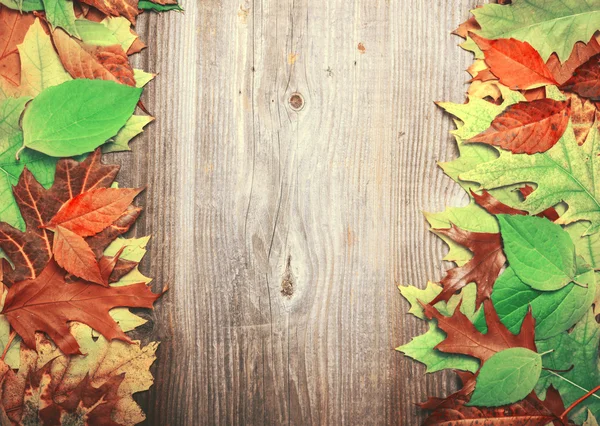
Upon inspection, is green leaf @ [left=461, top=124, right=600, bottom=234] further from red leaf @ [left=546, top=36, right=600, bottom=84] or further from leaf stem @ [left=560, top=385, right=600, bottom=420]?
leaf stem @ [left=560, top=385, right=600, bottom=420]

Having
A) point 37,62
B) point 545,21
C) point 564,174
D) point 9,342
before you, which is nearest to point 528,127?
point 564,174

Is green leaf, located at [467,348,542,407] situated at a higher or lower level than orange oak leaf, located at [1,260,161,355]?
lower

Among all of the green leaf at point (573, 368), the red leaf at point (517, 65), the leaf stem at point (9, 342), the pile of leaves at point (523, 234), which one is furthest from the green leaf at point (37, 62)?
the green leaf at point (573, 368)

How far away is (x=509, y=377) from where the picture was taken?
103cm

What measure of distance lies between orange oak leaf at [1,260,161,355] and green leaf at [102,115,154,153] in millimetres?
299

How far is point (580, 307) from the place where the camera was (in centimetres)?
106

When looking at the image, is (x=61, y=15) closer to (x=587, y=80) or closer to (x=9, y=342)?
(x=9, y=342)

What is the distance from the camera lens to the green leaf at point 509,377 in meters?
1.03

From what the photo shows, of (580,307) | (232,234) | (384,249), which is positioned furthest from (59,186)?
(580,307)

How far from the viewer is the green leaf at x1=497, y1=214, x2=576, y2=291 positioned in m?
1.03

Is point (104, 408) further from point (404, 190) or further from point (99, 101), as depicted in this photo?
point (404, 190)

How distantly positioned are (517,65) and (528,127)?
148 mm

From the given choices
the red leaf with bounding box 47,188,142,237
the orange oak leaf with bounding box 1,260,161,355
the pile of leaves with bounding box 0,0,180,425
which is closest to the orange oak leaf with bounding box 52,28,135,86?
the pile of leaves with bounding box 0,0,180,425

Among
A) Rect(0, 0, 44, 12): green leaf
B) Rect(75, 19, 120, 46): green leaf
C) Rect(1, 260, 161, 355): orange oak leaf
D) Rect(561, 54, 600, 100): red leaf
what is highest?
Rect(0, 0, 44, 12): green leaf
